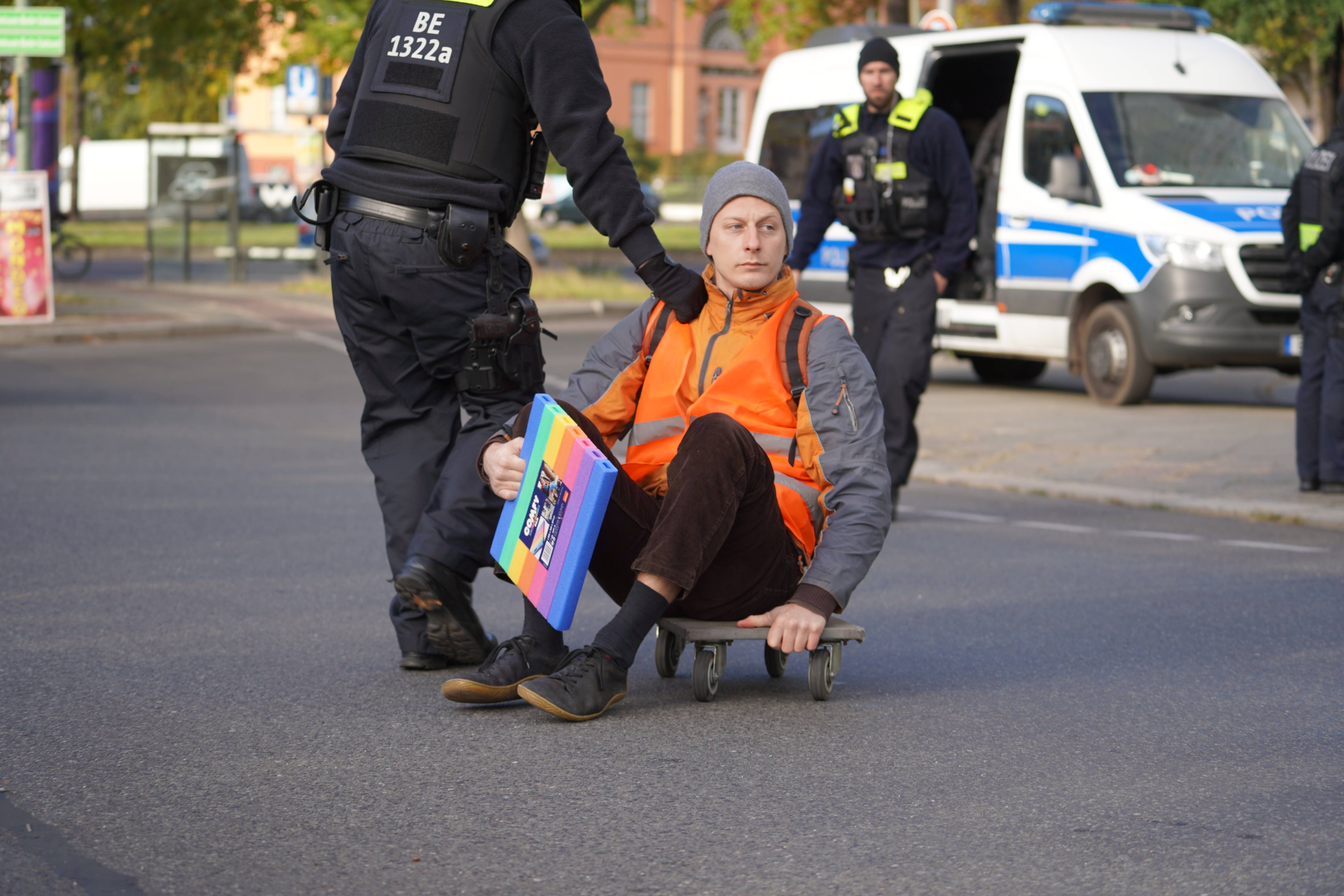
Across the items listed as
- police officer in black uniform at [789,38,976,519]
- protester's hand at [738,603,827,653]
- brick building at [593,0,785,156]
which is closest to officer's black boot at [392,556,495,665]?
protester's hand at [738,603,827,653]

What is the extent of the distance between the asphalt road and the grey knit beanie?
48.6 inches

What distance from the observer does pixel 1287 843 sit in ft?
11.6

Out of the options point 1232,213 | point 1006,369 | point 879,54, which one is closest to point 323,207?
point 879,54

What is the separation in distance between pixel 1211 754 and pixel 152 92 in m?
62.0

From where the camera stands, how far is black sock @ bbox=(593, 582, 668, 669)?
4379mm

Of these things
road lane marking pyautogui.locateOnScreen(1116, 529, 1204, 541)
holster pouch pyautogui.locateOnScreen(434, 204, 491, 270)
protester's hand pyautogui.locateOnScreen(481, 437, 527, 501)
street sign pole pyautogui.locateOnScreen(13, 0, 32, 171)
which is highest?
street sign pole pyautogui.locateOnScreen(13, 0, 32, 171)

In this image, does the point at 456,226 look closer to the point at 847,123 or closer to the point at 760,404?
the point at 760,404

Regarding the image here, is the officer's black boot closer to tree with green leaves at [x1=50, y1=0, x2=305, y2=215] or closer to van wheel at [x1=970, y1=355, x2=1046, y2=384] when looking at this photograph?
van wheel at [x1=970, y1=355, x2=1046, y2=384]

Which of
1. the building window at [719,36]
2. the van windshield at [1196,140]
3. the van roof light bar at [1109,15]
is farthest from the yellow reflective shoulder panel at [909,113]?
the building window at [719,36]

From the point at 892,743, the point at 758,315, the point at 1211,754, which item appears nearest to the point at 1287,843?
the point at 1211,754

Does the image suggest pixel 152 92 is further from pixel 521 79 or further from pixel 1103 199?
pixel 521 79

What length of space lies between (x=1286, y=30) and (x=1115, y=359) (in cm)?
2048

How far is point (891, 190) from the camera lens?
8125 millimetres

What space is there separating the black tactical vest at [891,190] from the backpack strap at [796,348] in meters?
3.53
